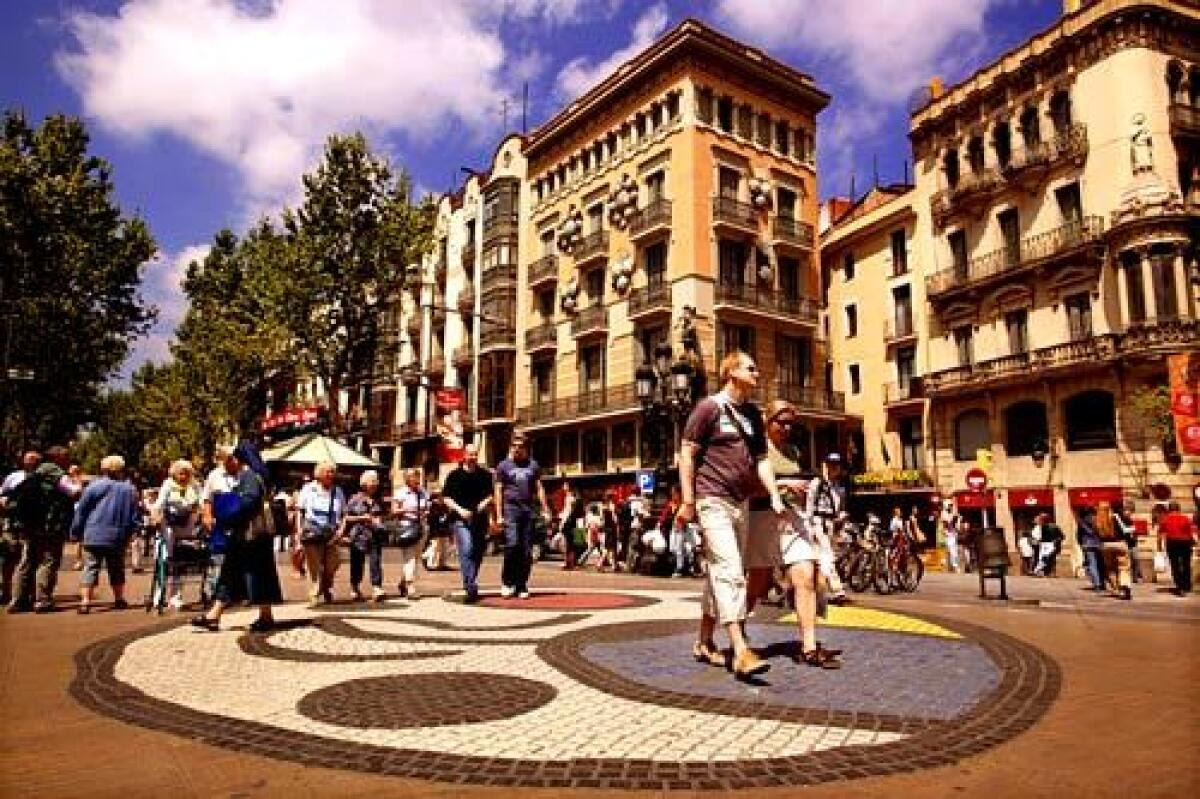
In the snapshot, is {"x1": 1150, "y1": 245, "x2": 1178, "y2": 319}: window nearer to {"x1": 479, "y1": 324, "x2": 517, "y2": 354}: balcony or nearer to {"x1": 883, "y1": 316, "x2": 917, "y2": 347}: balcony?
{"x1": 883, "y1": 316, "x2": 917, "y2": 347}: balcony

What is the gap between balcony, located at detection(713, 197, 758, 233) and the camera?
3462 cm

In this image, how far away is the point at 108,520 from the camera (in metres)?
10.2

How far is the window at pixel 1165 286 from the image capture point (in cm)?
2664

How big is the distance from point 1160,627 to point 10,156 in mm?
36763

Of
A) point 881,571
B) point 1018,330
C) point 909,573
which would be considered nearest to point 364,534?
point 881,571

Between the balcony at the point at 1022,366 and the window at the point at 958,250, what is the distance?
4285mm

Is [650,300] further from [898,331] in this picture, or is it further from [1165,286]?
[1165,286]

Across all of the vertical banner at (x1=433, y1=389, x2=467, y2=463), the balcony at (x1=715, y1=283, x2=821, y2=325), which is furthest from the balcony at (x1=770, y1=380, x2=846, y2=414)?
the vertical banner at (x1=433, y1=389, x2=467, y2=463)

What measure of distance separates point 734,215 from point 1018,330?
12.3 metres

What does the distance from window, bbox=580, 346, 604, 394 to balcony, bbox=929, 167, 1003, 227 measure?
16058mm

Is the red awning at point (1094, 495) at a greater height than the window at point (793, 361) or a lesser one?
lesser

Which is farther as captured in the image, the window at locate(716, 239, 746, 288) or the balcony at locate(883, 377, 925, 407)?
the balcony at locate(883, 377, 925, 407)

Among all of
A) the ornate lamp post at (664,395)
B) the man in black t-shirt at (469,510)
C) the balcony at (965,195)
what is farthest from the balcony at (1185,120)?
the man in black t-shirt at (469,510)

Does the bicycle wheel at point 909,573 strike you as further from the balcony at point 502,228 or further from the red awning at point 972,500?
the balcony at point 502,228
